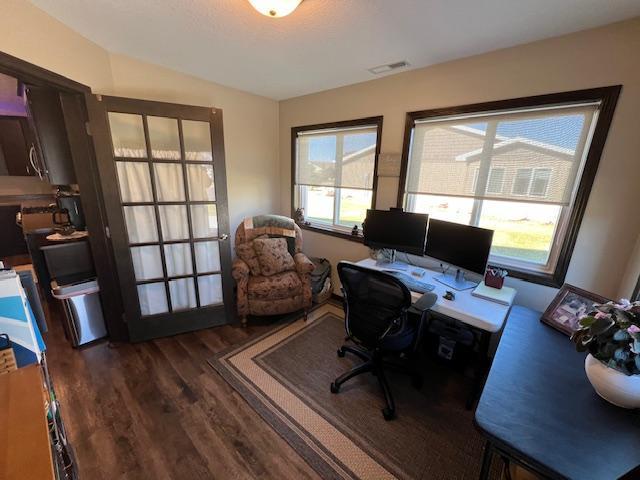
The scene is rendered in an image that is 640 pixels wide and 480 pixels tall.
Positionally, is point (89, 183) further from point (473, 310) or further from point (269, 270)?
point (473, 310)

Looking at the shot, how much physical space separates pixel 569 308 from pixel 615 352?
28.9 inches

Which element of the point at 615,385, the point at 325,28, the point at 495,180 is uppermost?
the point at 325,28

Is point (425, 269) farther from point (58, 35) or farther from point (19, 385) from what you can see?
point (58, 35)

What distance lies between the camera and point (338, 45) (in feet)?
6.10

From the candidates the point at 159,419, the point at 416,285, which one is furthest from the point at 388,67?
the point at 159,419

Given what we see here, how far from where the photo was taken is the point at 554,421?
939 mm

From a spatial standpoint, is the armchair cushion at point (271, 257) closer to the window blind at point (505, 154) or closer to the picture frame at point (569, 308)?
the window blind at point (505, 154)

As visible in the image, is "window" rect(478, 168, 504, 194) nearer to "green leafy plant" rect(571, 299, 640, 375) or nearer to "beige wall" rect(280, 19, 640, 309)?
"beige wall" rect(280, 19, 640, 309)

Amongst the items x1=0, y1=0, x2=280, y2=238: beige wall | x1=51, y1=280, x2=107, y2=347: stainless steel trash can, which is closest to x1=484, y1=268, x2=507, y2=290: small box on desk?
x1=0, y1=0, x2=280, y2=238: beige wall

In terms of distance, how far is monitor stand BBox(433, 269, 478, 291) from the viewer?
6.55 ft

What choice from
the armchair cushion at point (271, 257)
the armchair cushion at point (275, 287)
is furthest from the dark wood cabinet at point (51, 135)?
the armchair cushion at point (275, 287)

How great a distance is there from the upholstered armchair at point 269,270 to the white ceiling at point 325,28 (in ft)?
5.39

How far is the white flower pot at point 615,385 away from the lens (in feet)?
3.08

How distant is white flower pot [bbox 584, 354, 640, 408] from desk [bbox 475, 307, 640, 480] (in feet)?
0.15
